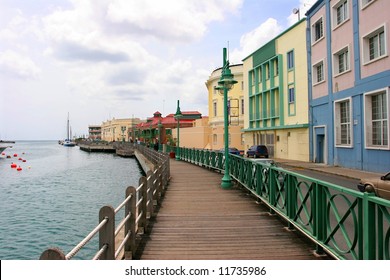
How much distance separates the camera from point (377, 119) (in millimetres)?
19344

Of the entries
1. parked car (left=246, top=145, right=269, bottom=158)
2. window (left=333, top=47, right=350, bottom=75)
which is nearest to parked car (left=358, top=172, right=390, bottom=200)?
window (left=333, top=47, right=350, bottom=75)

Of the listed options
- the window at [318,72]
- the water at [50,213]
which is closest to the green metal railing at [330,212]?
the water at [50,213]

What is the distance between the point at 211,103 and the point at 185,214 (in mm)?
43042

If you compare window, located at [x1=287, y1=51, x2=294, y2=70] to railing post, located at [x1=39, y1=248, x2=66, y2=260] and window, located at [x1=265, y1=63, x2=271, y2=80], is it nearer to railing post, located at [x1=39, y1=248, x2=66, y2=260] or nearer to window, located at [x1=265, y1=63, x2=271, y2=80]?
window, located at [x1=265, y1=63, x2=271, y2=80]

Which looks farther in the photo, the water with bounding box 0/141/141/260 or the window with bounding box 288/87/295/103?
the window with bounding box 288/87/295/103

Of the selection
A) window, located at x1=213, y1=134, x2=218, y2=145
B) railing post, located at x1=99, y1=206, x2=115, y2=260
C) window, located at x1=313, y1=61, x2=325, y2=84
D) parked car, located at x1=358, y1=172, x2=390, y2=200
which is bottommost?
parked car, located at x1=358, y1=172, x2=390, y2=200

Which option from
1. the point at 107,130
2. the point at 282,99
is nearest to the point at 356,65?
the point at 282,99

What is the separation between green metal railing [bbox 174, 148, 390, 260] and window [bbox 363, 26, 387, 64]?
13068 mm

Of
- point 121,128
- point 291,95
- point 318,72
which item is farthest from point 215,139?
point 121,128

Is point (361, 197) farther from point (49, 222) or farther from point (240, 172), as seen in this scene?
point (49, 222)

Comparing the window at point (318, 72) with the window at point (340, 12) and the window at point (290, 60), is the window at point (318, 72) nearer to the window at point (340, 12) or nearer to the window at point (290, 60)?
the window at point (340, 12)

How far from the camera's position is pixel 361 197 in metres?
4.07

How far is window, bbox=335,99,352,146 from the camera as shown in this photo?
2255 centimetres

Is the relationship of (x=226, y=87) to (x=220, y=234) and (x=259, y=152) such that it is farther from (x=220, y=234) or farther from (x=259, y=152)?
(x=259, y=152)
